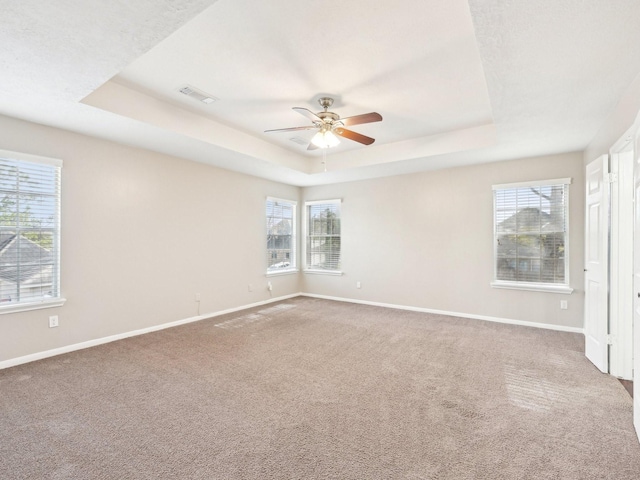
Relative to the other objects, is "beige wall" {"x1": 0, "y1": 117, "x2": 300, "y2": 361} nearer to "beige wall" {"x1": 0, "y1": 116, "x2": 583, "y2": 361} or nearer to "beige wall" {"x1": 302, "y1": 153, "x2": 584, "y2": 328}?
"beige wall" {"x1": 0, "y1": 116, "x2": 583, "y2": 361}

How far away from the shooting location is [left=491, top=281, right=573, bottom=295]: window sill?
4.46m

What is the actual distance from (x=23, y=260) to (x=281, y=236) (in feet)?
13.6

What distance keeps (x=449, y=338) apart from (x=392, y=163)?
8.93ft

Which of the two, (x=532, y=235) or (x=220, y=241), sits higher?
(x=532, y=235)

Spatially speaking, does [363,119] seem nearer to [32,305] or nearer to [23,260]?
[23,260]

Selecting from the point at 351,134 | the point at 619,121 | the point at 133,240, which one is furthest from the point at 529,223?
the point at 133,240

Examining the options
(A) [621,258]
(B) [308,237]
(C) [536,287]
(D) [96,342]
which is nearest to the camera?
Answer: (A) [621,258]

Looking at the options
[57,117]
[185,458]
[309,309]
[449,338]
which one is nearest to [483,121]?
[449,338]

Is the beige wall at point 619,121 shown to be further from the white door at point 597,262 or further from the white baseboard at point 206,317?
the white baseboard at point 206,317

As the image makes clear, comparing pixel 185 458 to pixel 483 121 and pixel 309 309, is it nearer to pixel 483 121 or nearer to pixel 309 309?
pixel 309 309

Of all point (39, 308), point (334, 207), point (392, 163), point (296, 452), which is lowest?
point (296, 452)

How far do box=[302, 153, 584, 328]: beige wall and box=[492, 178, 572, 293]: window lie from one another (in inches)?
Result: 4.2

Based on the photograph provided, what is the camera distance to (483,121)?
13.2ft

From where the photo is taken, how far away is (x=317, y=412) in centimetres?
237
